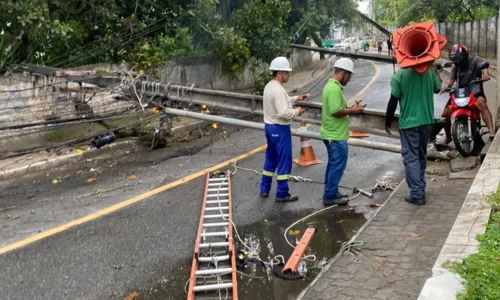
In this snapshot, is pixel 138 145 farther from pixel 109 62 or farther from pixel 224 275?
pixel 224 275

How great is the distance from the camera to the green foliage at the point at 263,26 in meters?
17.8

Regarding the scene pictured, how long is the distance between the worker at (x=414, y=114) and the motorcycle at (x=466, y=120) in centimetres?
156

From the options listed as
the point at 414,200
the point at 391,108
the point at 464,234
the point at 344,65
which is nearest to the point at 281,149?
the point at 344,65

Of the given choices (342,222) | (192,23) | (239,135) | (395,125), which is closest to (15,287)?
(342,222)

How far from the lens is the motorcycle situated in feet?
23.8

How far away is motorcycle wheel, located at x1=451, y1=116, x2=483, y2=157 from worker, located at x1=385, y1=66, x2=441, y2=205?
149 centimetres

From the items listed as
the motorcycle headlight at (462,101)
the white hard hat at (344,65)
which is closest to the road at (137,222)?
the motorcycle headlight at (462,101)

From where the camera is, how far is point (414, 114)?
5828 mm

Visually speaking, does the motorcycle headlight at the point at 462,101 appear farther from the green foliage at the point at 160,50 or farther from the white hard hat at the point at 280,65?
the green foliage at the point at 160,50

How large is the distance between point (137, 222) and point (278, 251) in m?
2.00

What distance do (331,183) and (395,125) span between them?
142 centimetres

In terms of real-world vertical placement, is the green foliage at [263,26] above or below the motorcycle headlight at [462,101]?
above

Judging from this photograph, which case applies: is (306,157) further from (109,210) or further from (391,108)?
(109,210)

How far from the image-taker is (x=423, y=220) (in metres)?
5.39
